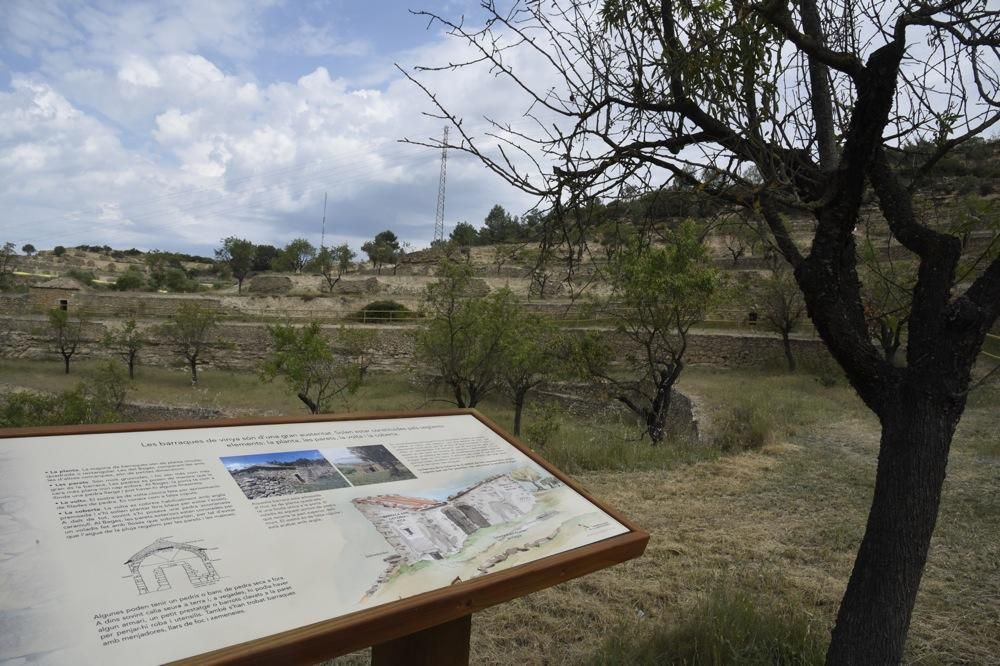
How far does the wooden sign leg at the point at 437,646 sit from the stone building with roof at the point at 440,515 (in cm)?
36

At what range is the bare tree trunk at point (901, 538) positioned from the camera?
2.53m

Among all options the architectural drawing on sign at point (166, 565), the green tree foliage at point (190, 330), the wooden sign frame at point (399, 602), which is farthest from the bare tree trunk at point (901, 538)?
the green tree foliage at point (190, 330)

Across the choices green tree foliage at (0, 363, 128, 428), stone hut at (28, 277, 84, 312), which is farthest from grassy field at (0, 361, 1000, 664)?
stone hut at (28, 277, 84, 312)

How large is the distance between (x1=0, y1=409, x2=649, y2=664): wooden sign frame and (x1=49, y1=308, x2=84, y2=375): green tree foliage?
28.4m

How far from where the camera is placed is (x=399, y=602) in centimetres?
187

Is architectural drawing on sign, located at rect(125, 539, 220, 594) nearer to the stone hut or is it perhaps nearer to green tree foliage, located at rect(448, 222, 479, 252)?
the stone hut

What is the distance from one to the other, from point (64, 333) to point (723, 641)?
103ft

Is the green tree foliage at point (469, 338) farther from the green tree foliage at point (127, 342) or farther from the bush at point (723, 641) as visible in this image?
the green tree foliage at point (127, 342)

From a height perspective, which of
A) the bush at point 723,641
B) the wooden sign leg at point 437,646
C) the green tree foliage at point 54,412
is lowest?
the green tree foliage at point 54,412

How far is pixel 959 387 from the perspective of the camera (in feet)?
8.44

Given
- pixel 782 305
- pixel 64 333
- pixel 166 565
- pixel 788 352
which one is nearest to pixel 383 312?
pixel 64 333

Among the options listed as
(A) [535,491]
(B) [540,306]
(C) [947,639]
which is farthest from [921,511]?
(B) [540,306]

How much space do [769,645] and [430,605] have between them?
76.8 inches

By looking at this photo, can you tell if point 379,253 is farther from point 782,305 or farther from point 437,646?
point 437,646
